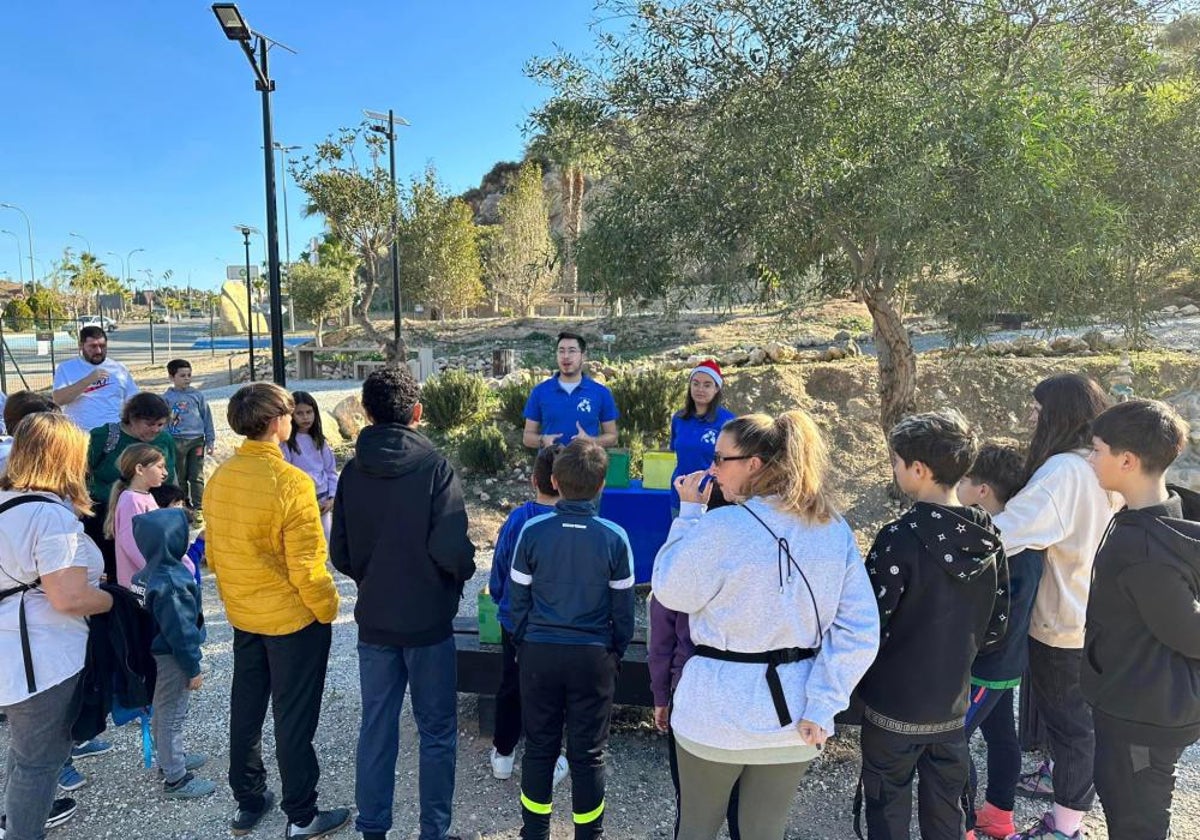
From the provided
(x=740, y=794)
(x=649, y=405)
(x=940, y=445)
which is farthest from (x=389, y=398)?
(x=649, y=405)

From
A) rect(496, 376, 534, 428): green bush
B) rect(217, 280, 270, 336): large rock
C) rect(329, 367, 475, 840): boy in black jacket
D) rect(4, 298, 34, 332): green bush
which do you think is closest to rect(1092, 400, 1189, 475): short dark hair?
rect(329, 367, 475, 840): boy in black jacket

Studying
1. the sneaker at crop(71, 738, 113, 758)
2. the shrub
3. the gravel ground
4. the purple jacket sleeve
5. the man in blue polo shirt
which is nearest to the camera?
the purple jacket sleeve

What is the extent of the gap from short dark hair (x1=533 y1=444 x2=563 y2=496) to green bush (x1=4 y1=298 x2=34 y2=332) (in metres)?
41.4

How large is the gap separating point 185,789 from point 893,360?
6.89 metres

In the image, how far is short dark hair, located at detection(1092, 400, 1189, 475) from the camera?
2.03 metres

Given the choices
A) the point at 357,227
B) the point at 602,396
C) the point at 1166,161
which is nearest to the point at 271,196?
the point at 602,396

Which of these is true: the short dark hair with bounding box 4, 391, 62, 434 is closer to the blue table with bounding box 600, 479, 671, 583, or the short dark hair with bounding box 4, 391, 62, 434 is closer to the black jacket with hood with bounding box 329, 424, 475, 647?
the black jacket with hood with bounding box 329, 424, 475, 647

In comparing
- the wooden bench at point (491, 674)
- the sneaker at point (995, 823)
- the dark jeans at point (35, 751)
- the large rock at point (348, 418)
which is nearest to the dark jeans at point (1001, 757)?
the sneaker at point (995, 823)

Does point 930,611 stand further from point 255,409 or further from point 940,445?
point 255,409

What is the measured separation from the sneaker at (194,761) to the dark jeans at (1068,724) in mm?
3471

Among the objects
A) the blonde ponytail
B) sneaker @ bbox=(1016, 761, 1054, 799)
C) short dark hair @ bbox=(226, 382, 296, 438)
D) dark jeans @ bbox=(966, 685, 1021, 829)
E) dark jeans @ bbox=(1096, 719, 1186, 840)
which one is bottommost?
sneaker @ bbox=(1016, 761, 1054, 799)

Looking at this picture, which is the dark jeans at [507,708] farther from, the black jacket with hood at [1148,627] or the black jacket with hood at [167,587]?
the black jacket with hood at [1148,627]

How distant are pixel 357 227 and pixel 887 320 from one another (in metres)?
12.3

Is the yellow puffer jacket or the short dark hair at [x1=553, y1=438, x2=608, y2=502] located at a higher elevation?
the short dark hair at [x1=553, y1=438, x2=608, y2=502]
